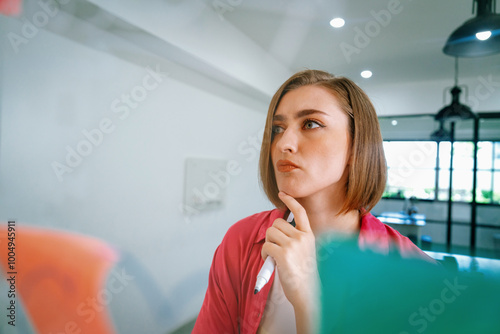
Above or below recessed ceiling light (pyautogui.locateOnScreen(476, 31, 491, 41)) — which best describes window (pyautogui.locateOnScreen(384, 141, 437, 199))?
below

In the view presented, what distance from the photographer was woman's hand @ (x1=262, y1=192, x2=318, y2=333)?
37 cm

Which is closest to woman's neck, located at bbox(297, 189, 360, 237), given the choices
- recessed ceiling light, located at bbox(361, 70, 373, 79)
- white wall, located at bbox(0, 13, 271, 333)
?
white wall, located at bbox(0, 13, 271, 333)

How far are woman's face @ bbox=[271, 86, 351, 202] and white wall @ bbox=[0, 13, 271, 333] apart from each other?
0.12 m

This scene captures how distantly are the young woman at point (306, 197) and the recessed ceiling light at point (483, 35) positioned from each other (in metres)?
0.29

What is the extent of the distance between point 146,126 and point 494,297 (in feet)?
2.85

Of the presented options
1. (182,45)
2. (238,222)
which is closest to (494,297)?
(238,222)

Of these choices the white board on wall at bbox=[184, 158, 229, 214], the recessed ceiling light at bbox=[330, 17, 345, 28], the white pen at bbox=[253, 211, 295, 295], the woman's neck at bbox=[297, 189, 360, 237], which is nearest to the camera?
the white pen at bbox=[253, 211, 295, 295]

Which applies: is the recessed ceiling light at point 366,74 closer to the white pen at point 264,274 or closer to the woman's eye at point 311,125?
the woman's eye at point 311,125

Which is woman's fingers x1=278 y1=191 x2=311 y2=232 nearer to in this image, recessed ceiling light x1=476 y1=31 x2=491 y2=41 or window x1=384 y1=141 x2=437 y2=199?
window x1=384 y1=141 x2=437 y2=199

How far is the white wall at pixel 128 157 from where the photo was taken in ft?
1.98

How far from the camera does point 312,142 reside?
1.25 ft

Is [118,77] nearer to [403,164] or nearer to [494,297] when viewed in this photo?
[403,164]

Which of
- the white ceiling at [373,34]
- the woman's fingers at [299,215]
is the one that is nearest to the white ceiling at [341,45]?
the white ceiling at [373,34]

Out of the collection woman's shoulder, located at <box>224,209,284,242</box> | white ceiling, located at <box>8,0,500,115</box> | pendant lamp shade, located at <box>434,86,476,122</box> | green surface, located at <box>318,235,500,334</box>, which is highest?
white ceiling, located at <box>8,0,500,115</box>
